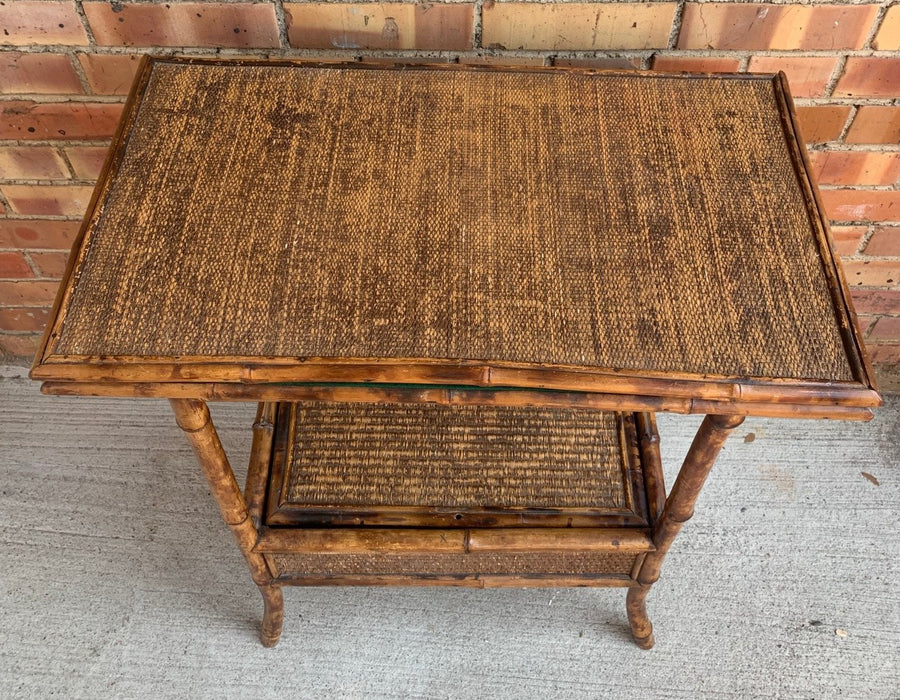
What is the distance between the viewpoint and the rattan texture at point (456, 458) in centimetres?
124

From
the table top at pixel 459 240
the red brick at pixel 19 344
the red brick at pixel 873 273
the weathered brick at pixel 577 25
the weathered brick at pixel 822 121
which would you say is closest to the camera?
the table top at pixel 459 240

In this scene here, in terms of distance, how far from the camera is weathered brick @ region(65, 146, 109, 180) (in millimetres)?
1397

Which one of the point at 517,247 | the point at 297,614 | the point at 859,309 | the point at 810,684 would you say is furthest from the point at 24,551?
the point at 859,309

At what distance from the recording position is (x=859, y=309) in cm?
167

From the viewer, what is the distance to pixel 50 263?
5.33 ft

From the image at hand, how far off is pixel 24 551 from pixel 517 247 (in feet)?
4.01

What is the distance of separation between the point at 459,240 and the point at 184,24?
→ 623 millimetres

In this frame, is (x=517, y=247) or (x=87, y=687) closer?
(x=517, y=247)

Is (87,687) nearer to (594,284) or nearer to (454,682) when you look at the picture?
(454,682)

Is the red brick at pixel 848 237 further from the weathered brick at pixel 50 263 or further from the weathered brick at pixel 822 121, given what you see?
the weathered brick at pixel 50 263

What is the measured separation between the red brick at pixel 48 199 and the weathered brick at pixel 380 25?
22.5 inches

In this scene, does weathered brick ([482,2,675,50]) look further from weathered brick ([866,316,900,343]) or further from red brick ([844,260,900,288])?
weathered brick ([866,316,900,343])

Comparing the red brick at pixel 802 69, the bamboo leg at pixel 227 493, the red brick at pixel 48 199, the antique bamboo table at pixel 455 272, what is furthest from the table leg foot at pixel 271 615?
the red brick at pixel 802 69

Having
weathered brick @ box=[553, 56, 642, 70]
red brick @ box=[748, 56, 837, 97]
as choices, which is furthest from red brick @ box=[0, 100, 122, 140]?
red brick @ box=[748, 56, 837, 97]
